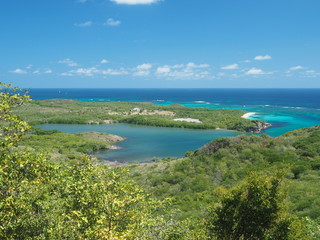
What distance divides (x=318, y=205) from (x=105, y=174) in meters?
14.0

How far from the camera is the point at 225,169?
30.3m

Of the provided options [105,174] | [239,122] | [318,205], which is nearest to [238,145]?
[318,205]

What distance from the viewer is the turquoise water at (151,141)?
5031 cm

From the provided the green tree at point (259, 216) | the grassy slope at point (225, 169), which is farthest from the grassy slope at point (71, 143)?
the green tree at point (259, 216)

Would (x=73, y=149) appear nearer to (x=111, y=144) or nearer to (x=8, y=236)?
(x=111, y=144)

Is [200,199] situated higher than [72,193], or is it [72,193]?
[72,193]

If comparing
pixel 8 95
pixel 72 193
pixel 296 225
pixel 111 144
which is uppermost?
pixel 8 95

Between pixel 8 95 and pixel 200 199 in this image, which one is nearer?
pixel 8 95

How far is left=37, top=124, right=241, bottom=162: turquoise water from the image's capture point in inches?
1981

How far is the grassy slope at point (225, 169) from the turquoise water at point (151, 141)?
1224cm

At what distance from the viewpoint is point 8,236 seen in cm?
750

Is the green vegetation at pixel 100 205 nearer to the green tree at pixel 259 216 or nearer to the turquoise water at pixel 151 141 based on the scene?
the green tree at pixel 259 216

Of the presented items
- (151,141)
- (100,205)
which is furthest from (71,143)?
(100,205)

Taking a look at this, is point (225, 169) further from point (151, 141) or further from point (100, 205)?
point (151, 141)
